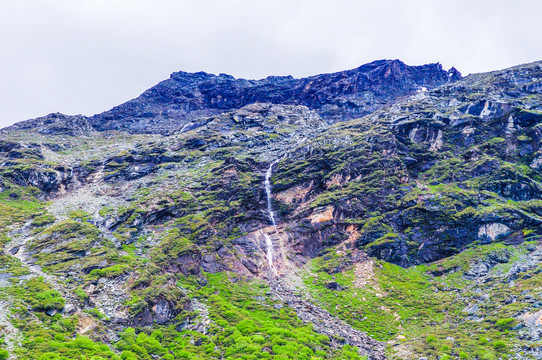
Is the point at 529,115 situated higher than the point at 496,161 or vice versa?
the point at 529,115

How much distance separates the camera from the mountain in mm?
33344

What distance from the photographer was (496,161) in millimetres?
73938

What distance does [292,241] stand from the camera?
213 ft

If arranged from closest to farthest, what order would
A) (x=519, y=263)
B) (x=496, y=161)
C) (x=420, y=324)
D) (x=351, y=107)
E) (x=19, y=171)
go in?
(x=420, y=324) < (x=519, y=263) < (x=496, y=161) < (x=19, y=171) < (x=351, y=107)

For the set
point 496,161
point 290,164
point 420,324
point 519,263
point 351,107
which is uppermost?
point 351,107

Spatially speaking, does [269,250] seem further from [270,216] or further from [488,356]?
[488,356]

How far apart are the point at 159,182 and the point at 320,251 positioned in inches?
1971

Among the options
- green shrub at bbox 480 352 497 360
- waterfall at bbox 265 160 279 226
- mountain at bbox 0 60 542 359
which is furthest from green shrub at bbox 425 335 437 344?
waterfall at bbox 265 160 279 226

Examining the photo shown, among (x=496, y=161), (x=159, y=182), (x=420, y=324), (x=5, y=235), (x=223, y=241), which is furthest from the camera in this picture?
(x=159, y=182)

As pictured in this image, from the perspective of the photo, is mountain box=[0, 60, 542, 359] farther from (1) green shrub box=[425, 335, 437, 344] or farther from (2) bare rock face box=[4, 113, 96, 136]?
(2) bare rock face box=[4, 113, 96, 136]

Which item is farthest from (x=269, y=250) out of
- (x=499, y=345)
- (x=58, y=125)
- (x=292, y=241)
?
(x=58, y=125)

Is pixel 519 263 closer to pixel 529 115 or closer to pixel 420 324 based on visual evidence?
pixel 420 324

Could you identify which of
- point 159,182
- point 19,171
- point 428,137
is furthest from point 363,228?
point 19,171

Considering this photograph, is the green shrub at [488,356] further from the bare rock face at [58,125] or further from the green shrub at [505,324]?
the bare rock face at [58,125]
